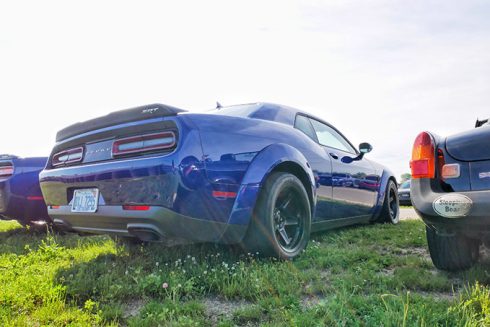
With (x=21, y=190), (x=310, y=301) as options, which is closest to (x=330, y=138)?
(x=310, y=301)

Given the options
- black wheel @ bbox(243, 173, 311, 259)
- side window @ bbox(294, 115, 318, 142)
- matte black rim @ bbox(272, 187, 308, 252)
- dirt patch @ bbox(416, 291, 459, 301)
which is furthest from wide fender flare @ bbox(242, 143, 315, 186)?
dirt patch @ bbox(416, 291, 459, 301)

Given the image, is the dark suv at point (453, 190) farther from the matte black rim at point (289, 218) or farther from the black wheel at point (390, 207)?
the black wheel at point (390, 207)

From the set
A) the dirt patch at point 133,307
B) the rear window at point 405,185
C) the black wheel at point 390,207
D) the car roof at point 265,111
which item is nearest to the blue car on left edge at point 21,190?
the car roof at point 265,111

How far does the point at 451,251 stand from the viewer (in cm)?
251

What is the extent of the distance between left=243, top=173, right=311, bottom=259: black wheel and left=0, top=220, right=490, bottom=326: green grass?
0.39ft

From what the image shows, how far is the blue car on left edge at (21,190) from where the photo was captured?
14.5 ft

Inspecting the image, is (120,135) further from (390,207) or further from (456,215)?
(390,207)

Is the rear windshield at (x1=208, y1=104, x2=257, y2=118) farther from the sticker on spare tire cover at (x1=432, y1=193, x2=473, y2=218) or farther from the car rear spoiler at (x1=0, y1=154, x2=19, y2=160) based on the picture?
the car rear spoiler at (x1=0, y1=154, x2=19, y2=160)

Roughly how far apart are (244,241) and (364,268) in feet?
2.92

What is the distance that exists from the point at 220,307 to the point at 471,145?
1779 millimetres

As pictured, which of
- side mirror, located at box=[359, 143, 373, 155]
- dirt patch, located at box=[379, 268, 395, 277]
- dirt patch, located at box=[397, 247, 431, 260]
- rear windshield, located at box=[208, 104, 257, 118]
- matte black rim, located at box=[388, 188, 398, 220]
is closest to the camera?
dirt patch, located at box=[379, 268, 395, 277]

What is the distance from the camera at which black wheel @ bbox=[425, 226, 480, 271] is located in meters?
2.51

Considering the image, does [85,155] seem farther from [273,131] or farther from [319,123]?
[319,123]

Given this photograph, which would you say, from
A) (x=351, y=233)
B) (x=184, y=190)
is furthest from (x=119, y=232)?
(x=351, y=233)
